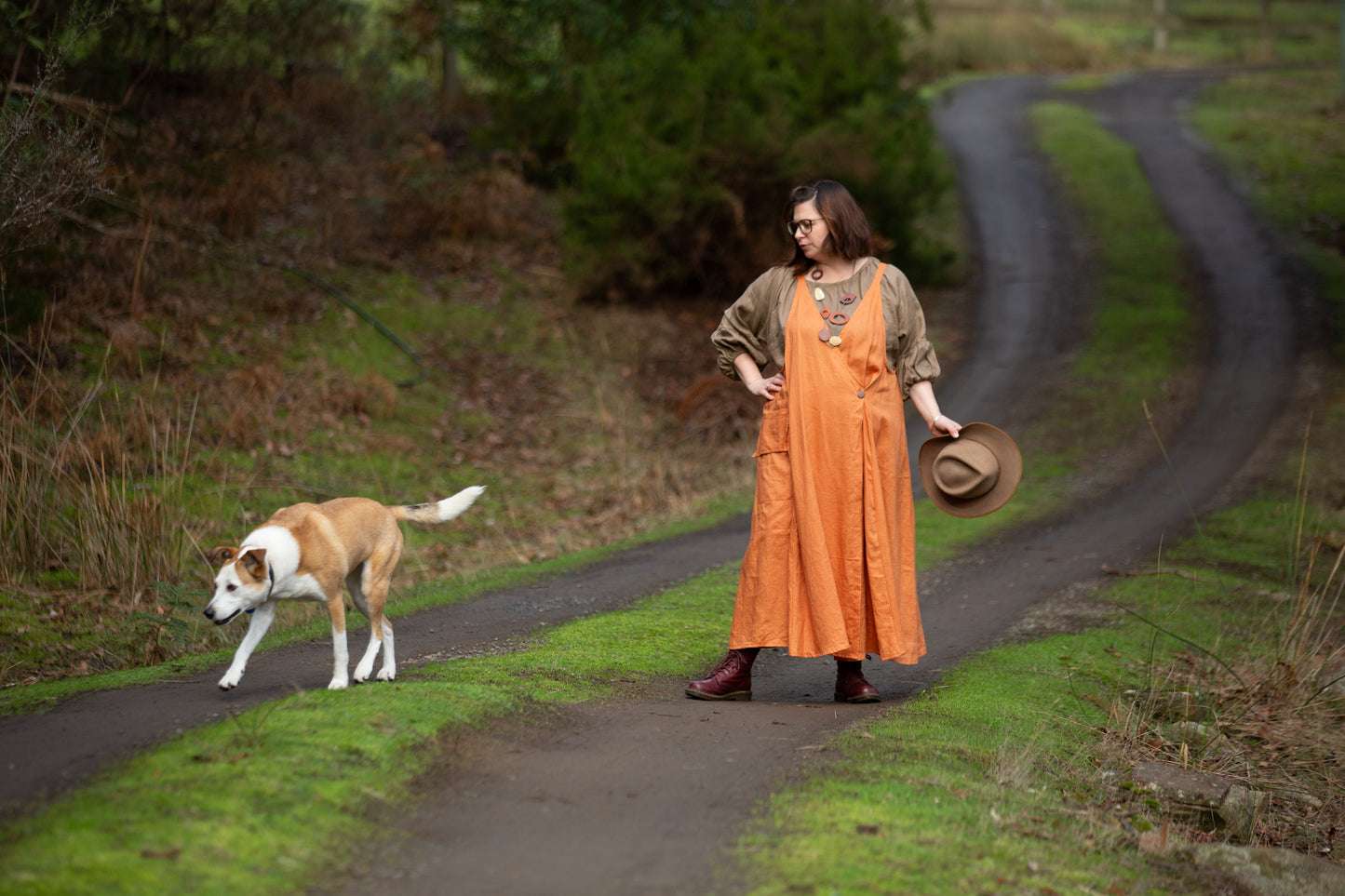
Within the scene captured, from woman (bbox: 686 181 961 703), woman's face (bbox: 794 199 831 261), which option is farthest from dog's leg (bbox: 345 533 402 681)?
woman's face (bbox: 794 199 831 261)

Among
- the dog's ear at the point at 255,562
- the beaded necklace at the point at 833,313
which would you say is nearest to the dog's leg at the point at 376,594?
the dog's ear at the point at 255,562

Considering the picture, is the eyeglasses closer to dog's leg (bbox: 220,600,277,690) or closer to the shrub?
dog's leg (bbox: 220,600,277,690)

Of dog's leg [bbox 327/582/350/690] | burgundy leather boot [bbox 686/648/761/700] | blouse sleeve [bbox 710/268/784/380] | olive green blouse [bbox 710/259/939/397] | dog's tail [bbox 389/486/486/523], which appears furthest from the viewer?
burgundy leather boot [bbox 686/648/761/700]

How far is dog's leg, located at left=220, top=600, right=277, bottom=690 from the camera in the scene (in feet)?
16.3

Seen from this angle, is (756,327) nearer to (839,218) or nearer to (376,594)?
(839,218)

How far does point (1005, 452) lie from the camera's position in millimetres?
5766

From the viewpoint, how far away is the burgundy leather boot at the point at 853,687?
593cm

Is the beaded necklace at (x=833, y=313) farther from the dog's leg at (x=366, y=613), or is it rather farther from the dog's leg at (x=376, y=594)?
the dog's leg at (x=366, y=613)

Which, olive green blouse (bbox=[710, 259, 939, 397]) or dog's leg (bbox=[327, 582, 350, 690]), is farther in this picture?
olive green blouse (bbox=[710, 259, 939, 397])

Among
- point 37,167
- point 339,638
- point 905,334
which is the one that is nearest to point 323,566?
point 339,638

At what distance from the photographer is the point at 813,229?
5539mm

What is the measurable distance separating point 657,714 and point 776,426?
149 cm

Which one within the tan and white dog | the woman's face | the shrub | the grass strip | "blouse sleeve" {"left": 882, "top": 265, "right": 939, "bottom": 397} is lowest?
the grass strip

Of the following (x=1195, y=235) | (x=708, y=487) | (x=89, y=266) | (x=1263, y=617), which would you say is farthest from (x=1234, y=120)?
(x=89, y=266)
